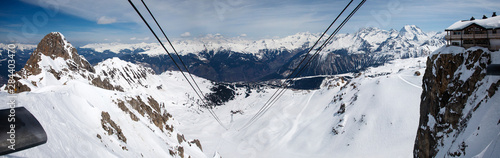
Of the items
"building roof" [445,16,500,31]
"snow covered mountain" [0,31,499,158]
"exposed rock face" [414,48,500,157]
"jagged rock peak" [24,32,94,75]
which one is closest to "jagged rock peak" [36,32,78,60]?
"jagged rock peak" [24,32,94,75]

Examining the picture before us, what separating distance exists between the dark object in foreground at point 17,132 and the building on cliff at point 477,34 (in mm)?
39136

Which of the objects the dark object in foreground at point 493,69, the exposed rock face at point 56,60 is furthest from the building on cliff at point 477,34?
the exposed rock face at point 56,60

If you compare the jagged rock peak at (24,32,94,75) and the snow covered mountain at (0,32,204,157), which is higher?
the jagged rock peak at (24,32,94,75)

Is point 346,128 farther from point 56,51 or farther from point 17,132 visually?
point 56,51

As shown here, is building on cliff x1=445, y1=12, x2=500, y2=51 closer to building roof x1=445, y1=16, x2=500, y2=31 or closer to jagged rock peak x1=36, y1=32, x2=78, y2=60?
building roof x1=445, y1=16, x2=500, y2=31

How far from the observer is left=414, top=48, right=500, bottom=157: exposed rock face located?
23.6 metres

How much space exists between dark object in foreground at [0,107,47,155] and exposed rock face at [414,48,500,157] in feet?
99.4

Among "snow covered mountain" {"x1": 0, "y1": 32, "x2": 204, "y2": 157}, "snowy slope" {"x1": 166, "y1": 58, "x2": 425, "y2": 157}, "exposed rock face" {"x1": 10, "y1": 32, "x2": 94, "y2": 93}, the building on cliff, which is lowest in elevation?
"snowy slope" {"x1": 166, "y1": 58, "x2": 425, "y2": 157}

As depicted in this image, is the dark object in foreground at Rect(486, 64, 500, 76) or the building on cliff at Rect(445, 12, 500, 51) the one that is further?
the building on cliff at Rect(445, 12, 500, 51)

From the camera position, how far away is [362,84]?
9344cm

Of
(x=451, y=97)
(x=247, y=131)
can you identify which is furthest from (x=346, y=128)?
(x=247, y=131)

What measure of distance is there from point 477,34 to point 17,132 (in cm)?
4158

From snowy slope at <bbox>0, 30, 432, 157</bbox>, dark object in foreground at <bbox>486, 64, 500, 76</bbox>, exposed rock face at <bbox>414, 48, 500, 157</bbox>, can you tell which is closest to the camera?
dark object in foreground at <bbox>486, 64, 500, 76</bbox>

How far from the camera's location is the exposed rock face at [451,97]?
77.4 feet
